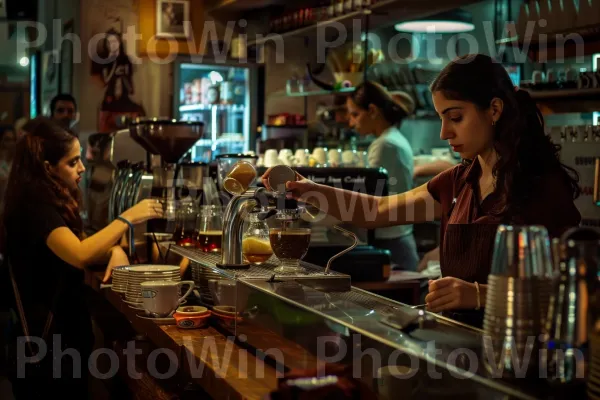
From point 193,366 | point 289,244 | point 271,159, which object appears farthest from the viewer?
point 271,159

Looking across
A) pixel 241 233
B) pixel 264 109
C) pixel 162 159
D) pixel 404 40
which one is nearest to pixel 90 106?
pixel 264 109

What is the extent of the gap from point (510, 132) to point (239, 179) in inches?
34.8

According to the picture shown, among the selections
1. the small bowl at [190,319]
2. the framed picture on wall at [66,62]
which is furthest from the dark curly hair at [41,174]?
the framed picture on wall at [66,62]

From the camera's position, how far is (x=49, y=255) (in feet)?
10.9

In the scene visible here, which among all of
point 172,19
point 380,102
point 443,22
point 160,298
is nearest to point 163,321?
point 160,298

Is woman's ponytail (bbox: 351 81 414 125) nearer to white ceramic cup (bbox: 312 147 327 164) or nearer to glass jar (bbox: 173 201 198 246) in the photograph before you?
white ceramic cup (bbox: 312 147 327 164)

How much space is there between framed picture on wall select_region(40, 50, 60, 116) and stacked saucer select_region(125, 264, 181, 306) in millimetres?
6519

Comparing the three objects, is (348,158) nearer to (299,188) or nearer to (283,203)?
(283,203)

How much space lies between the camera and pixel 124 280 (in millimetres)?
2863

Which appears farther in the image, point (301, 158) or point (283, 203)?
point (301, 158)

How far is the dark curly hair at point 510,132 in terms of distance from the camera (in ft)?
7.38

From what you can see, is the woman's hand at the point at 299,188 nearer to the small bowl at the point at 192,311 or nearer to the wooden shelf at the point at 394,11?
the small bowl at the point at 192,311

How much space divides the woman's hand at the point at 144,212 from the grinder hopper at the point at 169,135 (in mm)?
356

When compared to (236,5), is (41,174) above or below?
below
